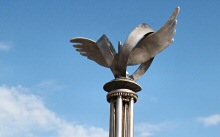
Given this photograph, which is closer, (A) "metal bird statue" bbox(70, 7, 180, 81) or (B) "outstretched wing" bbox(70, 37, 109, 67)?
(A) "metal bird statue" bbox(70, 7, 180, 81)

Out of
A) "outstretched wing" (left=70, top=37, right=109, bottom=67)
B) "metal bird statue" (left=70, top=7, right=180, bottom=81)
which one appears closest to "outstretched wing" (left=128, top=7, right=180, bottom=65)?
"metal bird statue" (left=70, top=7, right=180, bottom=81)

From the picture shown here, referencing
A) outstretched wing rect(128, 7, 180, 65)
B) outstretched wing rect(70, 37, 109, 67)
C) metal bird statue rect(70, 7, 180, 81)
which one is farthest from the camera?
outstretched wing rect(70, 37, 109, 67)

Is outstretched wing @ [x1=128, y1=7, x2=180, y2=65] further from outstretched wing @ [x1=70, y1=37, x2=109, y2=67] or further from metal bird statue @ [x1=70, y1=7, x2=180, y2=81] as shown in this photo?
outstretched wing @ [x1=70, y1=37, x2=109, y2=67]

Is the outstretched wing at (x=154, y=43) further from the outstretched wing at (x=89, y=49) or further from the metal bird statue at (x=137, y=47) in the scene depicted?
the outstretched wing at (x=89, y=49)

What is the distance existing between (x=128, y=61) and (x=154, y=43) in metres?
1.78

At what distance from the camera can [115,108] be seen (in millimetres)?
26094

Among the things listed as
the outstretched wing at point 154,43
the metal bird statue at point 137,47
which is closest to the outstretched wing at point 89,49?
the metal bird statue at point 137,47

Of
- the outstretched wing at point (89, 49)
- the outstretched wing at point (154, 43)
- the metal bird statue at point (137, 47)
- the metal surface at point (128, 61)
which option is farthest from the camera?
the outstretched wing at point (89, 49)

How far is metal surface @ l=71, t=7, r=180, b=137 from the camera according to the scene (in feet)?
84.5

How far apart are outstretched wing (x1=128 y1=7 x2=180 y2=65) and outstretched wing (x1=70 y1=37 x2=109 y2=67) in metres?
2.03

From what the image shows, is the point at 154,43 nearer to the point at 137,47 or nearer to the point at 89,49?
the point at 137,47

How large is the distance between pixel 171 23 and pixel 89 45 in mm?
4958

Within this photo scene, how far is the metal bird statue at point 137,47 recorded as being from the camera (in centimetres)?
2606

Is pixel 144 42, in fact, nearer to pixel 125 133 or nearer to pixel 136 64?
pixel 136 64
